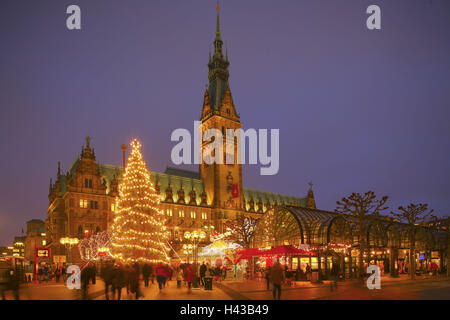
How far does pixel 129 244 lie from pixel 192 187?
66.6m

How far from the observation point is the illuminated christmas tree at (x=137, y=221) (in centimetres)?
4212

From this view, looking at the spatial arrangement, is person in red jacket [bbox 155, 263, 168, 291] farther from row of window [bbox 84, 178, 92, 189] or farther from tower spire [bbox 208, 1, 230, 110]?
tower spire [bbox 208, 1, 230, 110]

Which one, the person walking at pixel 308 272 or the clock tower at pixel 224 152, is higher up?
the clock tower at pixel 224 152

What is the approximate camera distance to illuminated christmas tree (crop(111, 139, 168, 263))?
42.1 metres

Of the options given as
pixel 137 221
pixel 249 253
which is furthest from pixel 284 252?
pixel 137 221

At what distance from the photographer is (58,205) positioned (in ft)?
271

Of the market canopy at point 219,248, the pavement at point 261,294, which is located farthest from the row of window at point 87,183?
the pavement at point 261,294

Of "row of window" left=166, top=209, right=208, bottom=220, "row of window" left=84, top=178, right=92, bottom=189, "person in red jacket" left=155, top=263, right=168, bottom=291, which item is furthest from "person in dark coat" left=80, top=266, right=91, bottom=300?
"row of window" left=166, top=209, right=208, bottom=220

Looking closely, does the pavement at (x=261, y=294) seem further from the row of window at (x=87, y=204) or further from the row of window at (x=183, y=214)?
the row of window at (x=183, y=214)

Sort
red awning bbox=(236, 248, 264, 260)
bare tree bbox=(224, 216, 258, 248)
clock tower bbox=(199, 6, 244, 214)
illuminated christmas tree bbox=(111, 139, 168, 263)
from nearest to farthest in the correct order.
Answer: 1. red awning bbox=(236, 248, 264, 260)
2. illuminated christmas tree bbox=(111, 139, 168, 263)
3. bare tree bbox=(224, 216, 258, 248)
4. clock tower bbox=(199, 6, 244, 214)

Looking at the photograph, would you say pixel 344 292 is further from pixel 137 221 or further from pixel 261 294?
pixel 137 221
